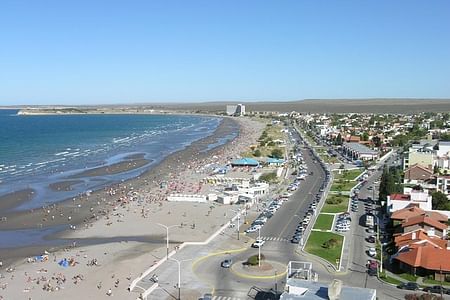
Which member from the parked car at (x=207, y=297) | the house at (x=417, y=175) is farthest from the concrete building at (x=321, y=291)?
the house at (x=417, y=175)

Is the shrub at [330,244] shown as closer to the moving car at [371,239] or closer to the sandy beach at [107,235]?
the moving car at [371,239]

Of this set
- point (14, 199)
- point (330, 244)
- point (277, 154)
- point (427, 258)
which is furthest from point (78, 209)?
point (277, 154)

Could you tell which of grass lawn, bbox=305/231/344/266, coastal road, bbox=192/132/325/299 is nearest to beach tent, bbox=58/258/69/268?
coastal road, bbox=192/132/325/299

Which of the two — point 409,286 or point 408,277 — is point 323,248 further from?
point 409,286

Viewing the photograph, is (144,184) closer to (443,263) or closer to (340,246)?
(340,246)

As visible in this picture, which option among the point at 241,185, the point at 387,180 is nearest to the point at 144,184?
the point at 241,185

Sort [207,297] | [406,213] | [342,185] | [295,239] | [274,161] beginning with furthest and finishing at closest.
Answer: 1. [274,161]
2. [342,185]
3. [406,213]
4. [295,239]
5. [207,297]

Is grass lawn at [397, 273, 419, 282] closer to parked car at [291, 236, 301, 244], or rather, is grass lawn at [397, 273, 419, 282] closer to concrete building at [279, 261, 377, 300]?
concrete building at [279, 261, 377, 300]
